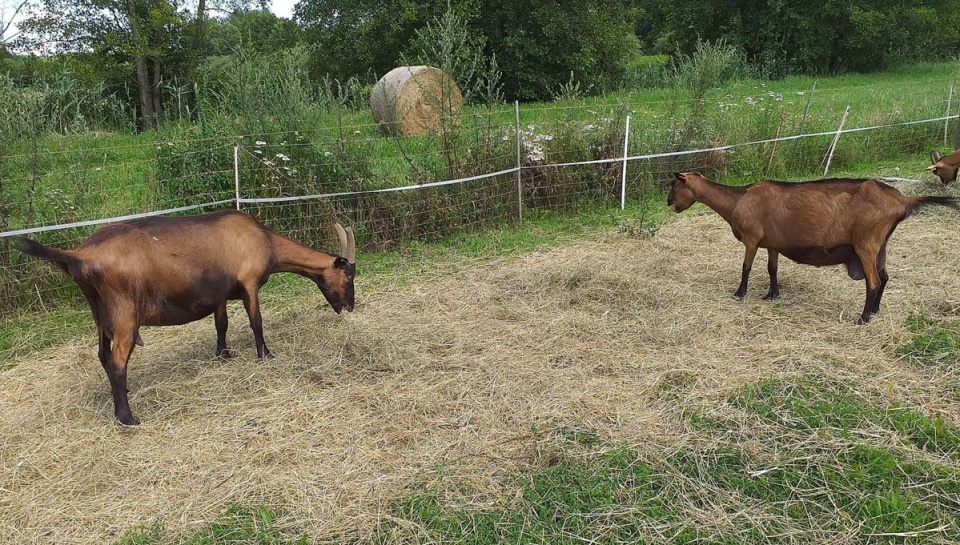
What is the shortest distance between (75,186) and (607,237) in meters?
6.19

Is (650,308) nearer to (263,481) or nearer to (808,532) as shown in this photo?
(808,532)

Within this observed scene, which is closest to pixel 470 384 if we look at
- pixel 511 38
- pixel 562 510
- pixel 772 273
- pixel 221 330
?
pixel 562 510

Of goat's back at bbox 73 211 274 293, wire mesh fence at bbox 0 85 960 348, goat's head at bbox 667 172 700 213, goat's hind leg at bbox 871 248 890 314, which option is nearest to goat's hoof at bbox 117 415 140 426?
goat's back at bbox 73 211 274 293

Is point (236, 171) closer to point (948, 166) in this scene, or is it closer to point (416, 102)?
point (416, 102)

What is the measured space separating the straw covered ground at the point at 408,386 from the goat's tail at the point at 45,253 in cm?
112

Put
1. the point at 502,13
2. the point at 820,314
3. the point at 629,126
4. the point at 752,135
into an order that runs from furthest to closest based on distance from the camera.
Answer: the point at 502,13 → the point at 752,135 → the point at 629,126 → the point at 820,314

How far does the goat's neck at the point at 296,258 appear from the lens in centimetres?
535

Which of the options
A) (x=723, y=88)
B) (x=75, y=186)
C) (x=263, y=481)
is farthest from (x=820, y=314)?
(x=723, y=88)

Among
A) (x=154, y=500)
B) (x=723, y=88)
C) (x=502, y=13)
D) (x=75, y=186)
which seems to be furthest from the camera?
(x=502, y=13)

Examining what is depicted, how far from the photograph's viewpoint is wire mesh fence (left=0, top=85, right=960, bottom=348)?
6.52 meters

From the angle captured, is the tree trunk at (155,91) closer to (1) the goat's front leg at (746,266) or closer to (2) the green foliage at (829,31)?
(1) the goat's front leg at (746,266)

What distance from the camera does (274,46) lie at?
947 inches

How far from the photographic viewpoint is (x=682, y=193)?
6727 millimetres

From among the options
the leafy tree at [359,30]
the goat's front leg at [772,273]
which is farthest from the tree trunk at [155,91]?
the goat's front leg at [772,273]
